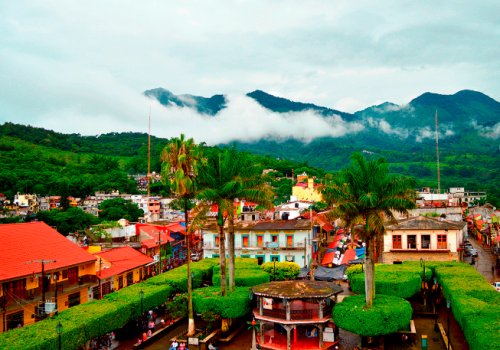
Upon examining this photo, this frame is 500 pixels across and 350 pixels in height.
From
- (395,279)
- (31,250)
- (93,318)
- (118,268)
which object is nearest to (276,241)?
(395,279)

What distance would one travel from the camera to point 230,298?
2589 cm

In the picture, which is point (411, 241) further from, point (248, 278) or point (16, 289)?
point (16, 289)

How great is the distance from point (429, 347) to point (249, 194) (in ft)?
47.6

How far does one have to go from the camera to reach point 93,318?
73.9ft

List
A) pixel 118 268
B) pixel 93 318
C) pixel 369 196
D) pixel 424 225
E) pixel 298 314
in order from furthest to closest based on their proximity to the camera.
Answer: pixel 118 268 < pixel 424 225 < pixel 298 314 < pixel 93 318 < pixel 369 196

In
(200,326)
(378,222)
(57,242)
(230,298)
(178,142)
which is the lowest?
(200,326)

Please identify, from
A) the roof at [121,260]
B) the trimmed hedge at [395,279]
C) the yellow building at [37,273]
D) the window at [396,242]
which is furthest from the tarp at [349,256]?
the yellow building at [37,273]

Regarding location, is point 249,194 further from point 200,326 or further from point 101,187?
point 101,187

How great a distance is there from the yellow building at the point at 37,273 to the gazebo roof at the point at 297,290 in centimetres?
1263

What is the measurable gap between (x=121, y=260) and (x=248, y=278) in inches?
717

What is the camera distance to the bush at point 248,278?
31484mm

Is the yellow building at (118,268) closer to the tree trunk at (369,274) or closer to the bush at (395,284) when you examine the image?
the bush at (395,284)

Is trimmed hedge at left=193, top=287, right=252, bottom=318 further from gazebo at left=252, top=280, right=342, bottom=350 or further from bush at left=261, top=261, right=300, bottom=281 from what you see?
bush at left=261, top=261, right=300, bottom=281

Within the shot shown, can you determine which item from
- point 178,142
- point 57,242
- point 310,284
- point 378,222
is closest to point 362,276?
point 310,284
